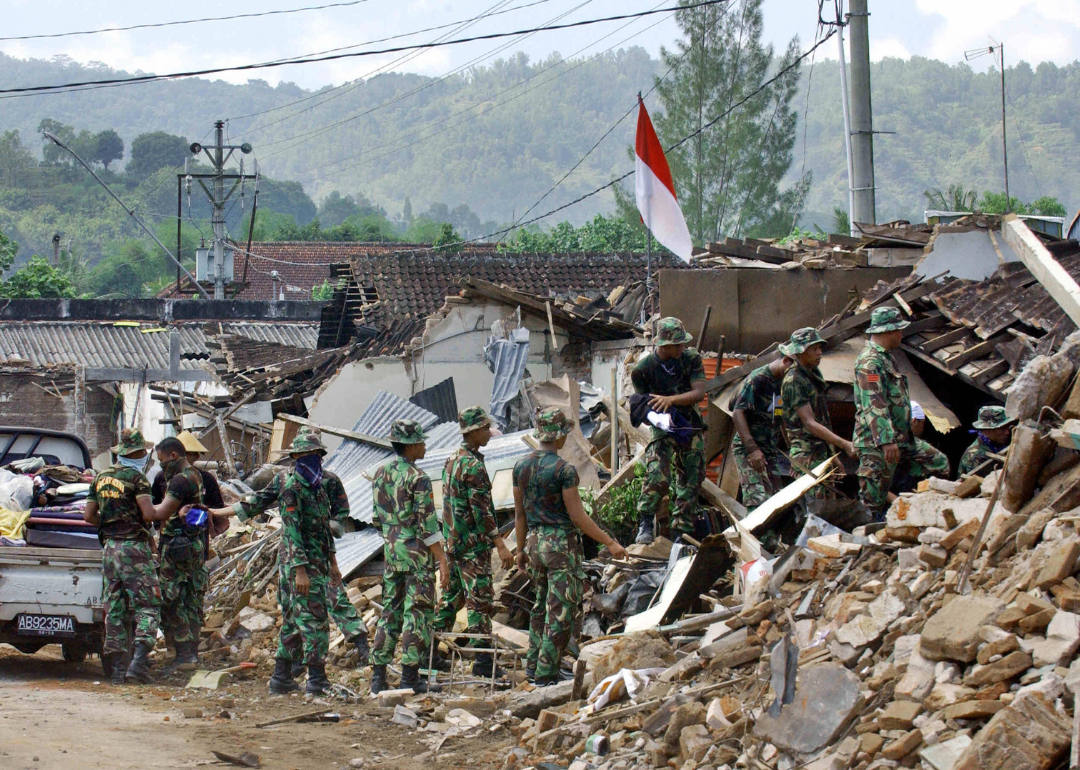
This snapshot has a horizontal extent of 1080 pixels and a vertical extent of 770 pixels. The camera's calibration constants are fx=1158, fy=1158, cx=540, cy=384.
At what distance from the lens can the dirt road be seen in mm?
5719

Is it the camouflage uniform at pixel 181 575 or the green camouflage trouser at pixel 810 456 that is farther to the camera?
the camouflage uniform at pixel 181 575

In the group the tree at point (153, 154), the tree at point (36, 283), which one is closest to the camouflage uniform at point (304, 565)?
the tree at point (36, 283)

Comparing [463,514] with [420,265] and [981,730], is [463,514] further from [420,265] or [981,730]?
[420,265]

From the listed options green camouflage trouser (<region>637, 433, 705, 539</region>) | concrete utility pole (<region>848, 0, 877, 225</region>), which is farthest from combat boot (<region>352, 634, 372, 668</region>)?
concrete utility pole (<region>848, 0, 877, 225</region>)

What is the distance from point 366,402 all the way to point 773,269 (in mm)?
8842

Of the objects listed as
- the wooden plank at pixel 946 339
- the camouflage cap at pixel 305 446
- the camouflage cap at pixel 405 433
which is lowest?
the camouflage cap at pixel 305 446

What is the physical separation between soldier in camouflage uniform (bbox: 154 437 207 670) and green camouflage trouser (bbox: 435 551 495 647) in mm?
2145

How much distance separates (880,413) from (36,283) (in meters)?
38.6

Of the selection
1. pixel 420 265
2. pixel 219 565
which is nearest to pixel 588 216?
pixel 420 265

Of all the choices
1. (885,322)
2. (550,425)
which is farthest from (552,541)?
(885,322)

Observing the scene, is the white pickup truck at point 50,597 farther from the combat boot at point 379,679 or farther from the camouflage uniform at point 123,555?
the combat boot at point 379,679

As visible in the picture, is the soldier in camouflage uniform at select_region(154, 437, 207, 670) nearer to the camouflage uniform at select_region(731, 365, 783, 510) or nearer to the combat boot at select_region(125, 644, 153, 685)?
the combat boot at select_region(125, 644, 153, 685)

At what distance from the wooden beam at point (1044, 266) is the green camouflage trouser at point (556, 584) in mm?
3580

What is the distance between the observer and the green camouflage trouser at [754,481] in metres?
8.19
